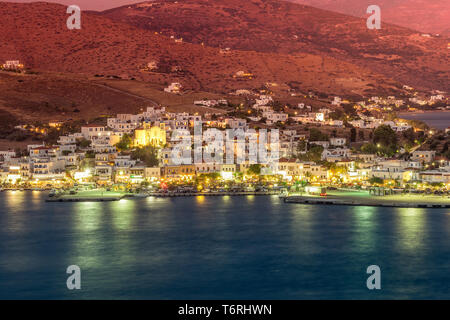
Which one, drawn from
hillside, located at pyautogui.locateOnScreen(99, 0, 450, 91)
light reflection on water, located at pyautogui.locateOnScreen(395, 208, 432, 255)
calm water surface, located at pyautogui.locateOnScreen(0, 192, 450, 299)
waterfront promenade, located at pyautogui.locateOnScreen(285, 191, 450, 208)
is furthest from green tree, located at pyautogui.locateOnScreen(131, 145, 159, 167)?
hillside, located at pyautogui.locateOnScreen(99, 0, 450, 91)

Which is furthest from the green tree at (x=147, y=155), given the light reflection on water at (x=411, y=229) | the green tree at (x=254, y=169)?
the light reflection on water at (x=411, y=229)

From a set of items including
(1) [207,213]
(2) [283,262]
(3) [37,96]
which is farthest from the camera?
(3) [37,96]

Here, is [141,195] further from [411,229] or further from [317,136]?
[317,136]

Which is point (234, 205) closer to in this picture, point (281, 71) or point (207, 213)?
point (207, 213)

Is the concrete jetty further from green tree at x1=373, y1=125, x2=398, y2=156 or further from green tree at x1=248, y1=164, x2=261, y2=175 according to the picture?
green tree at x1=373, y1=125, x2=398, y2=156

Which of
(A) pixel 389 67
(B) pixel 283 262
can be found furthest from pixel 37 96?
(A) pixel 389 67

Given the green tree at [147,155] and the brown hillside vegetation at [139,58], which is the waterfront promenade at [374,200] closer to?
the green tree at [147,155]
